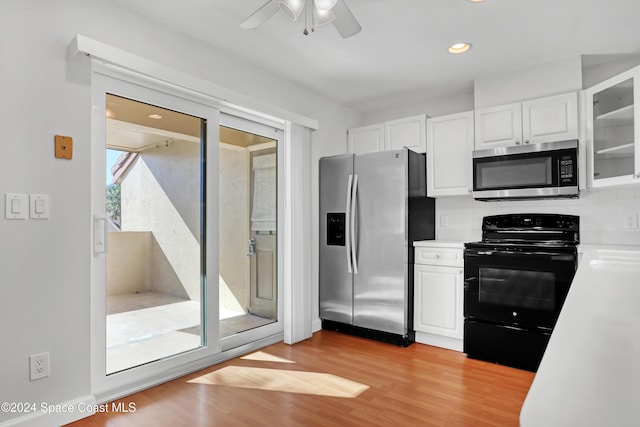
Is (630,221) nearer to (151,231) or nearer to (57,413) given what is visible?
(151,231)

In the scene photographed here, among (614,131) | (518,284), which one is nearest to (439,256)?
(518,284)

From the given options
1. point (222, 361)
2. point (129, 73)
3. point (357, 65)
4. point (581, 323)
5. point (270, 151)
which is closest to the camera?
point (581, 323)

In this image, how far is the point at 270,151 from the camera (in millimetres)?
3605

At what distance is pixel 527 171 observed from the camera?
3.14 meters

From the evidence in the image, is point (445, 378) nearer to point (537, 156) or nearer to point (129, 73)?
point (537, 156)

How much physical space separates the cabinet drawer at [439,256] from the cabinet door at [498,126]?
98cm

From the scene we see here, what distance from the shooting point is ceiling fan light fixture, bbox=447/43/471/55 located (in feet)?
9.41

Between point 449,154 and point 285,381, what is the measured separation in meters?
2.47

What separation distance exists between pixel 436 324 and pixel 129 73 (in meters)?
3.07

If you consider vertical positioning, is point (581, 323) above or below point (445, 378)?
above

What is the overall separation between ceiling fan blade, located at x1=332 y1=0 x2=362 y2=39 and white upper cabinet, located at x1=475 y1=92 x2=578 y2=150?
5.91ft

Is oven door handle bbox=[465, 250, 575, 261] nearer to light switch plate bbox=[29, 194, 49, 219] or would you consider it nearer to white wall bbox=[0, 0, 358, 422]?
white wall bbox=[0, 0, 358, 422]

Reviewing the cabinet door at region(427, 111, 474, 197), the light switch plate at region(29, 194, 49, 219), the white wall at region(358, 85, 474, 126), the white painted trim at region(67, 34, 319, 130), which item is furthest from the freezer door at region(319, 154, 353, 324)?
the light switch plate at region(29, 194, 49, 219)

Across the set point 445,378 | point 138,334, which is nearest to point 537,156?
point 445,378
